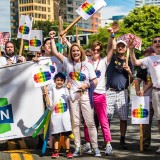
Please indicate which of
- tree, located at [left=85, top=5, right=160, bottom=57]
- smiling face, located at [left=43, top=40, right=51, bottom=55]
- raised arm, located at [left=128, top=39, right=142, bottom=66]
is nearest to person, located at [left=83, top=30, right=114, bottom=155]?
raised arm, located at [left=128, top=39, right=142, bottom=66]

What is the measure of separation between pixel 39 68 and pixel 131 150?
2.02 meters

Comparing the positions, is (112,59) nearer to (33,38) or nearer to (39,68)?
(39,68)

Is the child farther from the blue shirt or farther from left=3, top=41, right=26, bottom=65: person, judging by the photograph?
A: left=3, top=41, right=26, bottom=65: person

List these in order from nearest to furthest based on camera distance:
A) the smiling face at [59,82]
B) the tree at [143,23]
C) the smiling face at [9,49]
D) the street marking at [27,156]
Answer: the street marking at [27,156] → the smiling face at [59,82] → the smiling face at [9,49] → the tree at [143,23]

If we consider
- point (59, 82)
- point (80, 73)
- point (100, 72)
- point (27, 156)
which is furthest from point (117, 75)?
point (27, 156)

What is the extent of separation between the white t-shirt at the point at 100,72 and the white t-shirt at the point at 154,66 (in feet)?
2.16

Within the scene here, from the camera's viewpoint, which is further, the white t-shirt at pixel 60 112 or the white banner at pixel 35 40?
the white banner at pixel 35 40

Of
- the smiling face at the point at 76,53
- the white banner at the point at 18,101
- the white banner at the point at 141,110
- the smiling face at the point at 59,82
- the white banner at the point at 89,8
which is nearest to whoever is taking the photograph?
the smiling face at the point at 76,53

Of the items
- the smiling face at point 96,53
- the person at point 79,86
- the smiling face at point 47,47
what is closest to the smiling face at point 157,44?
the smiling face at point 96,53

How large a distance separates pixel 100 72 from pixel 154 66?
91 centimetres

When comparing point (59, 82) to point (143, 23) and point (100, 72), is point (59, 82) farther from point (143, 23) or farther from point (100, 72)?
point (143, 23)

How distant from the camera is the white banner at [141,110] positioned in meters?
7.66

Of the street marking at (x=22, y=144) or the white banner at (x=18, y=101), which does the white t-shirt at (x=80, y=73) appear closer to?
the white banner at (x=18, y=101)

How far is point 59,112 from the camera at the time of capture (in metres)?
7.36
